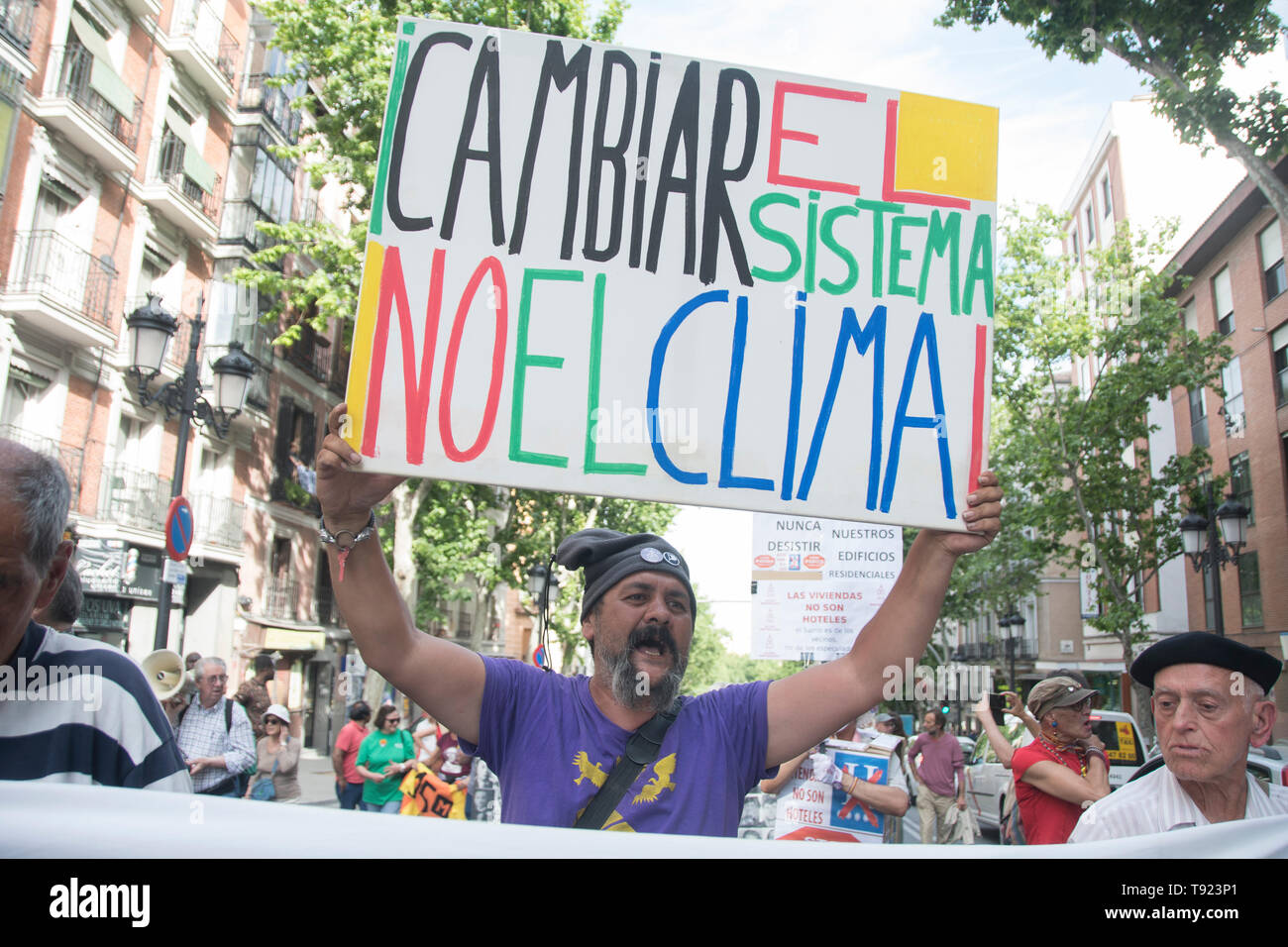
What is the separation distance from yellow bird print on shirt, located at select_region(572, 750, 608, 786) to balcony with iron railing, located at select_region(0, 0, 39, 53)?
18.4 m

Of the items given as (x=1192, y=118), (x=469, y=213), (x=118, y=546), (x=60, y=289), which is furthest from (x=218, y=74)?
(x=469, y=213)

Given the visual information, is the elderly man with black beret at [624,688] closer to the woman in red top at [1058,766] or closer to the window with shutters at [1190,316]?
the woman in red top at [1058,766]

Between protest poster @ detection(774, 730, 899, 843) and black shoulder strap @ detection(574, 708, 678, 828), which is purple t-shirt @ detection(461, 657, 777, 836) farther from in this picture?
protest poster @ detection(774, 730, 899, 843)

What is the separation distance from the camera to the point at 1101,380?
76.2 feet

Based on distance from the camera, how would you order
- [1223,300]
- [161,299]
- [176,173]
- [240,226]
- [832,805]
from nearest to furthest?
[832,805]
[161,299]
[176,173]
[240,226]
[1223,300]

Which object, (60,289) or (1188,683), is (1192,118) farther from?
(60,289)

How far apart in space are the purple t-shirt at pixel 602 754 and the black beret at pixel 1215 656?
0.93 meters

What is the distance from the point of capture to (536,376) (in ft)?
7.33

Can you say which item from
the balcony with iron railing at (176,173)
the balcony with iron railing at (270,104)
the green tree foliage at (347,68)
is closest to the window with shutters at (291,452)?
the balcony with iron railing at (176,173)

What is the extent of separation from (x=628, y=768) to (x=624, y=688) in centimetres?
18

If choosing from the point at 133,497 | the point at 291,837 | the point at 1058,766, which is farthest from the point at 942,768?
the point at 133,497

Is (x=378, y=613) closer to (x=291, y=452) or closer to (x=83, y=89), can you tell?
(x=83, y=89)

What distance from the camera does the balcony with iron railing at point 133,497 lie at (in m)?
19.0
